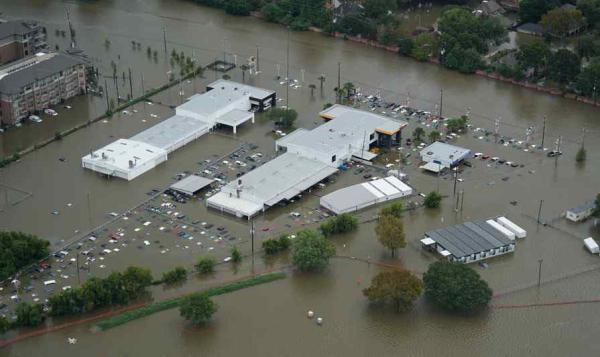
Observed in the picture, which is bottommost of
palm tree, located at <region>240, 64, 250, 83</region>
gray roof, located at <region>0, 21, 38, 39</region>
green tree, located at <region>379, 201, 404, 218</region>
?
green tree, located at <region>379, 201, 404, 218</region>

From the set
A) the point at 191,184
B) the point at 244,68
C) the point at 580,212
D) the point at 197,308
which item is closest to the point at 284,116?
the point at 191,184

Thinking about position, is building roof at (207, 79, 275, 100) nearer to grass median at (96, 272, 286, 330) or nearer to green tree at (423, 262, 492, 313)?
grass median at (96, 272, 286, 330)

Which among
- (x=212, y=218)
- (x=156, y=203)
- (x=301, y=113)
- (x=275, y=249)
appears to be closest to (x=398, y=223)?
(x=275, y=249)

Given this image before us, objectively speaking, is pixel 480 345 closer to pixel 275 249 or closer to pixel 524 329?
pixel 524 329

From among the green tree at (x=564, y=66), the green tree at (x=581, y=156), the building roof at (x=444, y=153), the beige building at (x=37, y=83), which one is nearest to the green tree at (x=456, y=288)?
the building roof at (x=444, y=153)

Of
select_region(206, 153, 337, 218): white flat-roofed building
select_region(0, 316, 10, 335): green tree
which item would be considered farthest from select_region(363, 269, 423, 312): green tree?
select_region(0, 316, 10, 335): green tree

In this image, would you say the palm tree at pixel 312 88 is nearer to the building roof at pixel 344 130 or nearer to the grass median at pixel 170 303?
the building roof at pixel 344 130
